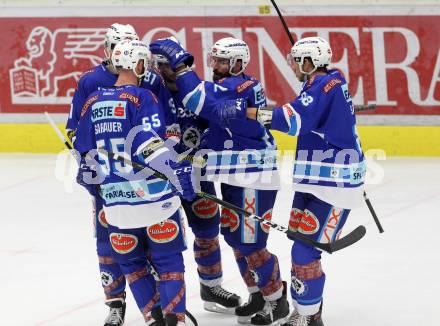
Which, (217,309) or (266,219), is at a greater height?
(266,219)

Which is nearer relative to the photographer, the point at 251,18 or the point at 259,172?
the point at 259,172

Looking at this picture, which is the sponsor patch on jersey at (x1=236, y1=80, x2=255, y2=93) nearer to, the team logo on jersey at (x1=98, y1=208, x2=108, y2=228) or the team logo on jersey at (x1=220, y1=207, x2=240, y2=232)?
the team logo on jersey at (x1=220, y1=207, x2=240, y2=232)

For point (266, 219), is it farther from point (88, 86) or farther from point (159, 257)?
point (88, 86)

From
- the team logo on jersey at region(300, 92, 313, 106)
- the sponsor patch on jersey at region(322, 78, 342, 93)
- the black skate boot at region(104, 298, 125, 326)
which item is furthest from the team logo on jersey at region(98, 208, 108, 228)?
the sponsor patch on jersey at region(322, 78, 342, 93)

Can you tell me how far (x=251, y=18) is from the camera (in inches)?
374

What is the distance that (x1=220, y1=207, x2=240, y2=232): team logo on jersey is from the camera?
218 inches

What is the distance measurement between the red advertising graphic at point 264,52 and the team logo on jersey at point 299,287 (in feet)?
13.9

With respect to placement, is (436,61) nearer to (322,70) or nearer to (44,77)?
(44,77)

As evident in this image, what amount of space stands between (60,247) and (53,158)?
2.68 meters

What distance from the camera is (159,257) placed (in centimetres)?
511

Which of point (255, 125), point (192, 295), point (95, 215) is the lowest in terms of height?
point (192, 295)

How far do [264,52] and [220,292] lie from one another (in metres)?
3.99

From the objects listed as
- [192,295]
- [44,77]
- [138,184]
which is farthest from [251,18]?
[138,184]

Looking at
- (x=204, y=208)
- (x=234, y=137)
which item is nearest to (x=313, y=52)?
(x=234, y=137)
